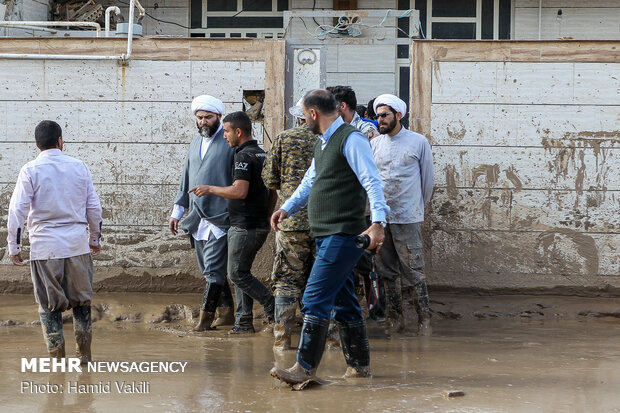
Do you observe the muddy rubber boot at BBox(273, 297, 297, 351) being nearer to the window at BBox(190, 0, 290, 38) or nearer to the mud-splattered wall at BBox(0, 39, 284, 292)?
the mud-splattered wall at BBox(0, 39, 284, 292)

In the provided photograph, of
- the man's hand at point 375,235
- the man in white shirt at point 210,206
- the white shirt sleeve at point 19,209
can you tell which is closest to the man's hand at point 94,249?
the white shirt sleeve at point 19,209

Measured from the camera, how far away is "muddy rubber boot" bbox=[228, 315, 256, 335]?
22.7ft

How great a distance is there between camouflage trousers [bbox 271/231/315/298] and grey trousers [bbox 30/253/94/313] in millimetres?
1312

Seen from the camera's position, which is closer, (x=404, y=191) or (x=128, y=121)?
(x=404, y=191)

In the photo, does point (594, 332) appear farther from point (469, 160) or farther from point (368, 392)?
point (368, 392)

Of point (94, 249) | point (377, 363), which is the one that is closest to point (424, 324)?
point (377, 363)

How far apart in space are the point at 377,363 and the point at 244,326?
150 cm

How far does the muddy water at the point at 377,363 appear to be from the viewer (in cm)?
472

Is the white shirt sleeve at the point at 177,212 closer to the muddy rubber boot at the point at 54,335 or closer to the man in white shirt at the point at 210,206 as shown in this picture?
the man in white shirt at the point at 210,206

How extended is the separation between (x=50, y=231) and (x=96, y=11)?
708cm

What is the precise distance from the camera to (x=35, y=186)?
548 centimetres

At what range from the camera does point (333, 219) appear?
16.5 ft

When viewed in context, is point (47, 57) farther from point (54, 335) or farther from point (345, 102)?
point (54, 335)

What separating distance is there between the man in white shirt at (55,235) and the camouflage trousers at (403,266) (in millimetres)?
2631
